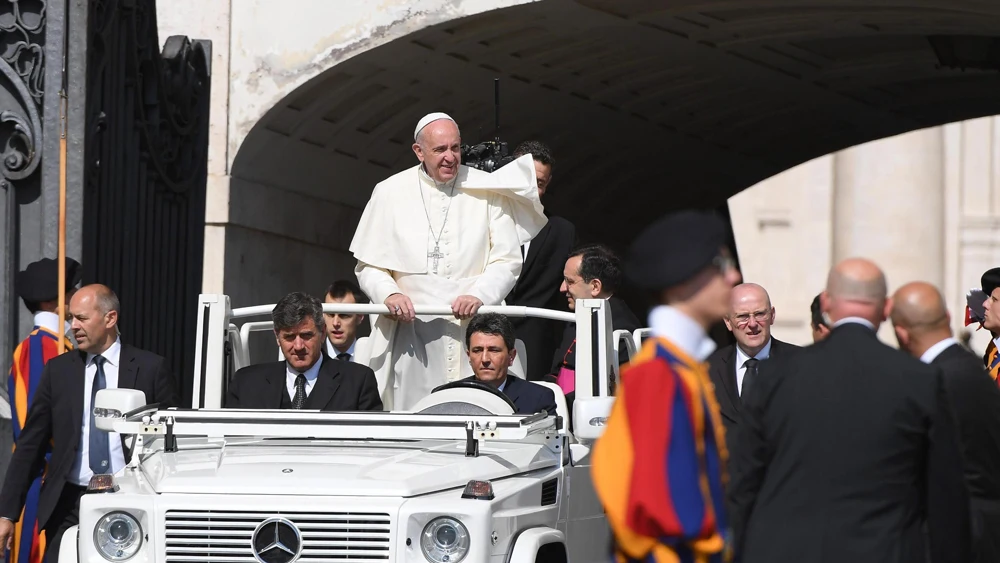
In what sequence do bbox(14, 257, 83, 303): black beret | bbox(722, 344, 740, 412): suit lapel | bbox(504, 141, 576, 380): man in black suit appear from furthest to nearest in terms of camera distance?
bbox(504, 141, 576, 380): man in black suit
bbox(14, 257, 83, 303): black beret
bbox(722, 344, 740, 412): suit lapel

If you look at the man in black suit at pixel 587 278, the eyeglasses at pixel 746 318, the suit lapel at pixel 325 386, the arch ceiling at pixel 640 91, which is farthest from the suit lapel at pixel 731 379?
the arch ceiling at pixel 640 91

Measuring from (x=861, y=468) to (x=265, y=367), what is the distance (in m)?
3.85

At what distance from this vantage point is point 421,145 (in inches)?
364

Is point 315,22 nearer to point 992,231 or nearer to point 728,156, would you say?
point 728,156

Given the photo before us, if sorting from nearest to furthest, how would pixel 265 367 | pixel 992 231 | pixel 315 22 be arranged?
pixel 265 367, pixel 315 22, pixel 992 231

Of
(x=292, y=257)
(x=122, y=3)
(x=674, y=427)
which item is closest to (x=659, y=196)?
(x=292, y=257)

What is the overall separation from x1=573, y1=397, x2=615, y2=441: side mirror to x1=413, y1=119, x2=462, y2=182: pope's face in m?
2.52

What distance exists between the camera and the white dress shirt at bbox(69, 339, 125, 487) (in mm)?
8633

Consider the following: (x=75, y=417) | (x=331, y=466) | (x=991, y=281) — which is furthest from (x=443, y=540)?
(x=991, y=281)

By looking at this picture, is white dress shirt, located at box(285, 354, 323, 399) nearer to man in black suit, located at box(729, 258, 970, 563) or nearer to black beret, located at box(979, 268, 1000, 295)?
man in black suit, located at box(729, 258, 970, 563)

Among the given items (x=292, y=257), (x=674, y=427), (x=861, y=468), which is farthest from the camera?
(x=292, y=257)

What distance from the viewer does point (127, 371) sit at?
881cm

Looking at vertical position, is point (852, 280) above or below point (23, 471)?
above

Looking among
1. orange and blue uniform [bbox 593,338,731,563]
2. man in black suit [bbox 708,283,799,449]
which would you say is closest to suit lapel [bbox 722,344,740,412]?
man in black suit [bbox 708,283,799,449]
